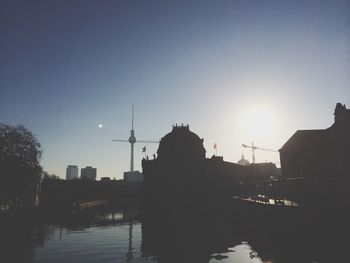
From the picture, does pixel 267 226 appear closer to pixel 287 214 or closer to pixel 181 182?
pixel 287 214

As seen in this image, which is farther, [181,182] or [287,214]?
[181,182]

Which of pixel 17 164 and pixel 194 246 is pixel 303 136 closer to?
pixel 194 246

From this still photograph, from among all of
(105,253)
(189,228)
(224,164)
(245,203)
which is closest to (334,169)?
(245,203)

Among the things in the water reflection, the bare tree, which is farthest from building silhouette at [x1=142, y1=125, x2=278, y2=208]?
the water reflection

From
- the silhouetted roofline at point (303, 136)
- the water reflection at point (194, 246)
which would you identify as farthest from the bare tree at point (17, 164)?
the silhouetted roofline at point (303, 136)

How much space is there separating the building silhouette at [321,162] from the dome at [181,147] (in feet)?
103

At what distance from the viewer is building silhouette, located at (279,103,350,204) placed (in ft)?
95.6

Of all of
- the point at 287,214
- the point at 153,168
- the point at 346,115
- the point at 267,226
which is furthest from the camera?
the point at 153,168

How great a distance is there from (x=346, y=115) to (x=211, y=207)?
37.2m

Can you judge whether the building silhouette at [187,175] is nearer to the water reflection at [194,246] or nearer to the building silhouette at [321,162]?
the building silhouette at [321,162]

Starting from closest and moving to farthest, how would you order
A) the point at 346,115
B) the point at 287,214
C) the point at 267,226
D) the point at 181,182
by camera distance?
the point at 287,214 → the point at 267,226 → the point at 346,115 → the point at 181,182

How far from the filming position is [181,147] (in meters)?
83.3

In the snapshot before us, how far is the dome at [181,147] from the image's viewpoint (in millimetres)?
82125

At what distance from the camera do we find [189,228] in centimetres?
4000
